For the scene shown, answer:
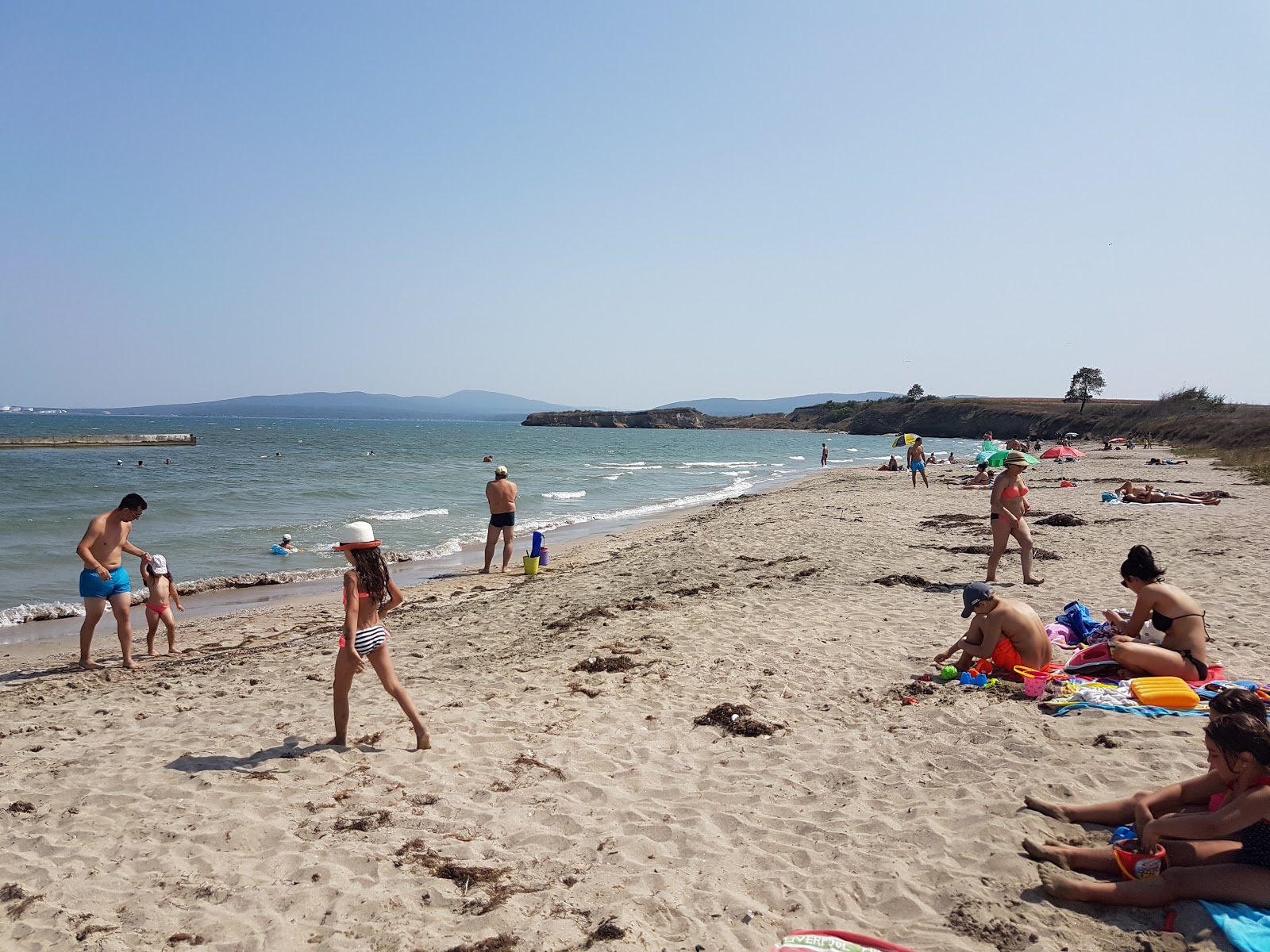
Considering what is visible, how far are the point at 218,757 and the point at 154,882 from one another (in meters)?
1.53

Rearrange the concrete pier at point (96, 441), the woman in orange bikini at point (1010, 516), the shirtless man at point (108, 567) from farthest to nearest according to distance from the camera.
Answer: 1. the concrete pier at point (96, 441)
2. the woman in orange bikini at point (1010, 516)
3. the shirtless man at point (108, 567)

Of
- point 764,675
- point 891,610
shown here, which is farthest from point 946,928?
point 891,610

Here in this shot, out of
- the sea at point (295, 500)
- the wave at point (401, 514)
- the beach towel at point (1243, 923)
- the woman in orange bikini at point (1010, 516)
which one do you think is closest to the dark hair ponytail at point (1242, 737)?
the beach towel at point (1243, 923)

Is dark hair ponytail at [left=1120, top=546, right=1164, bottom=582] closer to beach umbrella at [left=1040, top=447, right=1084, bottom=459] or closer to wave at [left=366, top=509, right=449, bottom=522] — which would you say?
wave at [left=366, top=509, right=449, bottom=522]

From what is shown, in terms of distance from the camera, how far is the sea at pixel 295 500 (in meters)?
15.2

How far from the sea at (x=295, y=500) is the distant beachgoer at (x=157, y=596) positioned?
2954 mm

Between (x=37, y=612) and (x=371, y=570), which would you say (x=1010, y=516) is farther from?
(x=37, y=612)

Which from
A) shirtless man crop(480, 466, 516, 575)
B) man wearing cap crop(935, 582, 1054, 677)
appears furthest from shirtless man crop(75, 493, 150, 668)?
man wearing cap crop(935, 582, 1054, 677)

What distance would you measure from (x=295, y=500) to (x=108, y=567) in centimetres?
1912

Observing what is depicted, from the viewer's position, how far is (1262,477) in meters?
22.0

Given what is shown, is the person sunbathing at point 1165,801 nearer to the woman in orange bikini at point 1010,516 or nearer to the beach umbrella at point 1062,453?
the woman in orange bikini at point 1010,516

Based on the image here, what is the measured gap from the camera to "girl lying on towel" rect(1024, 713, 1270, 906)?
3.19 m

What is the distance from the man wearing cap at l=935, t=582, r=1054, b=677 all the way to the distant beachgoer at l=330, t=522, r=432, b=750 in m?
4.31

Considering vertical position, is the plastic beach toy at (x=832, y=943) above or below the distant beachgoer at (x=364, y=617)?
below
